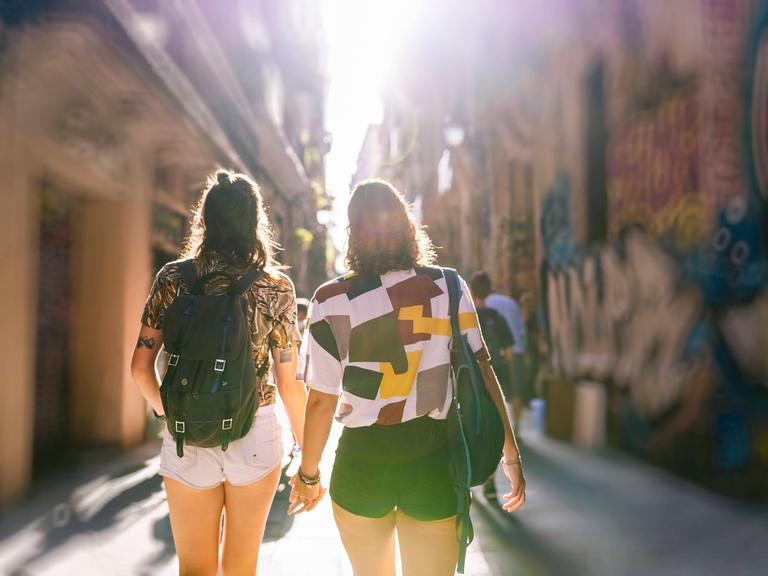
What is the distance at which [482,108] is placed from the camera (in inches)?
731

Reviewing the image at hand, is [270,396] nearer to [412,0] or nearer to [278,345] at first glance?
[278,345]

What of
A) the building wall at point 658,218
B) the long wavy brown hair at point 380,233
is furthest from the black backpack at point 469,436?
the building wall at point 658,218

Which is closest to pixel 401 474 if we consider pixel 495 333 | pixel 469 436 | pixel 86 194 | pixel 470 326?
pixel 469 436

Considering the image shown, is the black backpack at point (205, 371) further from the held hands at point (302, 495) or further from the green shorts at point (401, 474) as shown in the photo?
the green shorts at point (401, 474)

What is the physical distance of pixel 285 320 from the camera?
9.28 ft

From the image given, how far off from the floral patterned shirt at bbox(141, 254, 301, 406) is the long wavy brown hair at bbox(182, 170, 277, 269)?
4 centimetres

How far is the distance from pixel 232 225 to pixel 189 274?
22cm

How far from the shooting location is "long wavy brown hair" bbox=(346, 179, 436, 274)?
98.9 inches

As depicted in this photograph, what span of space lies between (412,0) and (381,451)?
24.1 metres

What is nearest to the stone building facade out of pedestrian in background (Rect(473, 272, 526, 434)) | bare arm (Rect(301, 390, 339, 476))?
pedestrian in background (Rect(473, 272, 526, 434))

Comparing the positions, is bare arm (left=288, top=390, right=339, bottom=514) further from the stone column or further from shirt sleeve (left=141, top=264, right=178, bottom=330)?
the stone column

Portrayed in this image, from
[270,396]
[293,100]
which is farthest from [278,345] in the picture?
[293,100]

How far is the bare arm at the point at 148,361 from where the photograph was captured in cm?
276

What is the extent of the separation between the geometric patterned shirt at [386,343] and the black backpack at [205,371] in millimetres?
252
